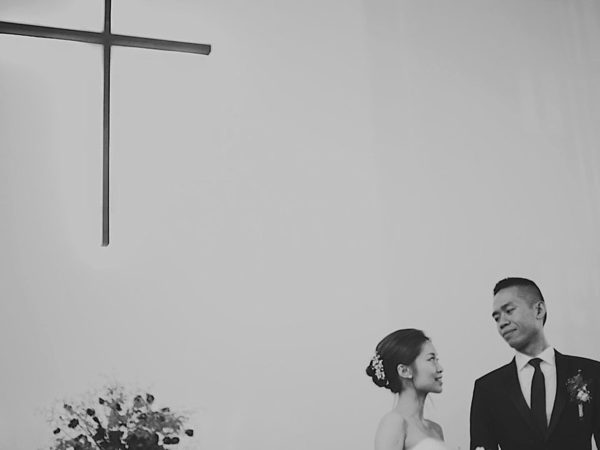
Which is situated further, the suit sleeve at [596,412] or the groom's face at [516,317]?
the groom's face at [516,317]

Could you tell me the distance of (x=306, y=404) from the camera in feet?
11.2

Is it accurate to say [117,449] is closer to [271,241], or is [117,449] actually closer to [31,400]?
[31,400]

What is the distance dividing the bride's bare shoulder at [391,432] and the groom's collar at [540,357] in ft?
2.10

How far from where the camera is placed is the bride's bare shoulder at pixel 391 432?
3346mm

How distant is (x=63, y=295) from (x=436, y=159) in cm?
174

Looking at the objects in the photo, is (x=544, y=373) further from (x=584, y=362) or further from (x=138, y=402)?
(x=138, y=402)

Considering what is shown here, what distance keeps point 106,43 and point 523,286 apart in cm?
204

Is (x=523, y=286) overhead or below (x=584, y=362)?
overhead

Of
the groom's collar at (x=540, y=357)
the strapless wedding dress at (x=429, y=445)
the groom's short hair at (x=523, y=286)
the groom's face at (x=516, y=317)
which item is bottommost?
the strapless wedding dress at (x=429, y=445)

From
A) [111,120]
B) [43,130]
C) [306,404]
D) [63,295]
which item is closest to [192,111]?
[111,120]

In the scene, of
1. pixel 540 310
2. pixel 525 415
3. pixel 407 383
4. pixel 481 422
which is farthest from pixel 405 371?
pixel 540 310

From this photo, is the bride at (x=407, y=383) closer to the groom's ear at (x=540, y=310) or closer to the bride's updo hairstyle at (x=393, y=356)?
the bride's updo hairstyle at (x=393, y=356)

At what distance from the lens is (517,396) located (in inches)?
142

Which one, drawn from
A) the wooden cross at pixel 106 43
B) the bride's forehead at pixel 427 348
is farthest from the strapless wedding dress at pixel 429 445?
the wooden cross at pixel 106 43
